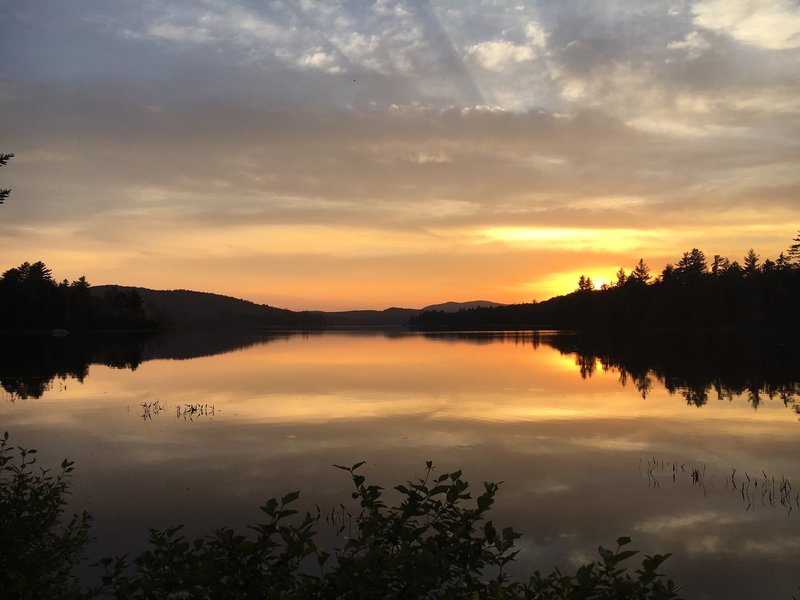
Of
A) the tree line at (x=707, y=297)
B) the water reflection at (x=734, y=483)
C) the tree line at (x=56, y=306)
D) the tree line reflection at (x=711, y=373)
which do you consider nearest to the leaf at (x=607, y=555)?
the water reflection at (x=734, y=483)

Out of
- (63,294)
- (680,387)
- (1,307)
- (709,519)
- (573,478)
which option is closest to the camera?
(709,519)

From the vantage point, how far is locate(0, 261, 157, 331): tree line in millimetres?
143750

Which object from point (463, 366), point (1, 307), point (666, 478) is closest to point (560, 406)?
point (666, 478)

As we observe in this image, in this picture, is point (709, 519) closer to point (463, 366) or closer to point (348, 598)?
point (348, 598)

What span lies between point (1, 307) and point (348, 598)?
166103 mm

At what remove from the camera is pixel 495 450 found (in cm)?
2081

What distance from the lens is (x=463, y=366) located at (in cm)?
5566

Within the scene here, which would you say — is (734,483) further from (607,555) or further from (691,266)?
(691,266)

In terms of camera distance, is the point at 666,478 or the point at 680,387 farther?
the point at 680,387

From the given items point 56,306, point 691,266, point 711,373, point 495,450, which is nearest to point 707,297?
point 691,266

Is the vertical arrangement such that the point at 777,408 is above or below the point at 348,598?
below

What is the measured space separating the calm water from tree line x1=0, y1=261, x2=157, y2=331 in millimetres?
121857

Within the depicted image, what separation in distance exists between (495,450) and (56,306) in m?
164

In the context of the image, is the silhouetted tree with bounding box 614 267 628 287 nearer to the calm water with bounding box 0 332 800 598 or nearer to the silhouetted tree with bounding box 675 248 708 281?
the silhouetted tree with bounding box 675 248 708 281
